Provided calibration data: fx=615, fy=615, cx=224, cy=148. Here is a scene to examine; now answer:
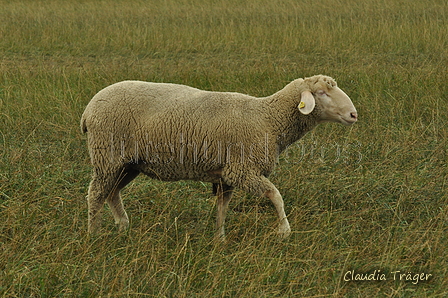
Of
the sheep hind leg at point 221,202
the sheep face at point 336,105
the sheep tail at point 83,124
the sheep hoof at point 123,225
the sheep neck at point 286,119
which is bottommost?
the sheep hoof at point 123,225

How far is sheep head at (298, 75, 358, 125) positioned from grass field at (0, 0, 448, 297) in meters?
0.65

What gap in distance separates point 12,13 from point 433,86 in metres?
9.24

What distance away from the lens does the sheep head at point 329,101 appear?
3.73 metres

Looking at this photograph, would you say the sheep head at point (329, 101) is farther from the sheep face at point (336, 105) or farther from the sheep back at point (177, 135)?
the sheep back at point (177, 135)

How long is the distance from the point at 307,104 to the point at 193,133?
2.32 feet

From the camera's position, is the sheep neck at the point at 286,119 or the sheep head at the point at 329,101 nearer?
the sheep head at the point at 329,101

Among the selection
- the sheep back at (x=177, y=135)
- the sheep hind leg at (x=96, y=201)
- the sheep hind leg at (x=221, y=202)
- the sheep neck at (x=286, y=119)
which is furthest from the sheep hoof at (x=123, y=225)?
the sheep neck at (x=286, y=119)

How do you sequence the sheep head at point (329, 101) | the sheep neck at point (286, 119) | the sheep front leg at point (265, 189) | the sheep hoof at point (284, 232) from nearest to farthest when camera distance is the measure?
the sheep hoof at point (284, 232) < the sheep front leg at point (265, 189) < the sheep head at point (329, 101) < the sheep neck at point (286, 119)

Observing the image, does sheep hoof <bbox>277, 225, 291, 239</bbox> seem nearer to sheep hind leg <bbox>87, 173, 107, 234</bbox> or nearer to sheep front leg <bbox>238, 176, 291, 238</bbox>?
sheep front leg <bbox>238, 176, 291, 238</bbox>

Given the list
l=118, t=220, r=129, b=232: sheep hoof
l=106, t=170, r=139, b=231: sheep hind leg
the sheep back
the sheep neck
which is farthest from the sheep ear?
l=118, t=220, r=129, b=232: sheep hoof

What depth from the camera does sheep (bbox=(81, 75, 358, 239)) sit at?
3701mm

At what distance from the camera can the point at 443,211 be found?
397 cm

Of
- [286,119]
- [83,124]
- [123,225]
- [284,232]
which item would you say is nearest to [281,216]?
[284,232]

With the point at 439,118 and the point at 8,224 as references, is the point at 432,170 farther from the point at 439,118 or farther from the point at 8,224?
the point at 8,224
